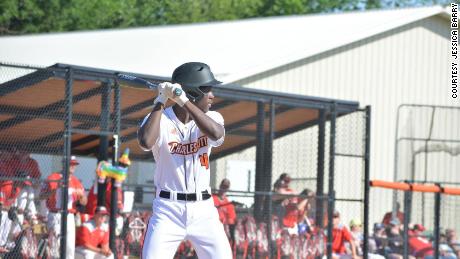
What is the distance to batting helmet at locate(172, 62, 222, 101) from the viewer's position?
745 centimetres

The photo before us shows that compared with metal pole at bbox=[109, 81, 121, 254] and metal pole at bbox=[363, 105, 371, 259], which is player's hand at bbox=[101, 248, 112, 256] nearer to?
metal pole at bbox=[109, 81, 121, 254]

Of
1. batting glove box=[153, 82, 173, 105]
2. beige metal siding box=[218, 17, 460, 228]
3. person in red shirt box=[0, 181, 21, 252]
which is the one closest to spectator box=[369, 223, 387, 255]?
beige metal siding box=[218, 17, 460, 228]

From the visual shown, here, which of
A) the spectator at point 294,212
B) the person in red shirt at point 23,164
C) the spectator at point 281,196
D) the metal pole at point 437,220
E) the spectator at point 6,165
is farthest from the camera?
the metal pole at point 437,220

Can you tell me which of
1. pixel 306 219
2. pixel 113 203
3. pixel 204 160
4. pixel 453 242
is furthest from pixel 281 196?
pixel 204 160

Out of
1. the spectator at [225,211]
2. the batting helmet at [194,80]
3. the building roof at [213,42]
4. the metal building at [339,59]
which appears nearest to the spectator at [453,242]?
the metal building at [339,59]

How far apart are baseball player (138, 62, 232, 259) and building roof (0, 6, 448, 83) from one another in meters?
12.8

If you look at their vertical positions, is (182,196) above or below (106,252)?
above

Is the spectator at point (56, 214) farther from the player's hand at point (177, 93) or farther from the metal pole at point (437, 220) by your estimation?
the metal pole at point (437, 220)

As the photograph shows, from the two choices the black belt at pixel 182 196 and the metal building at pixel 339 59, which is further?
the metal building at pixel 339 59

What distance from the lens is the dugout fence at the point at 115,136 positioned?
11500 millimetres

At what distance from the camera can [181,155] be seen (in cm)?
751

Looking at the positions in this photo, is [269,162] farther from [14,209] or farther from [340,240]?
[14,209]

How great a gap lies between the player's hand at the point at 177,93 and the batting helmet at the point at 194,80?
48cm

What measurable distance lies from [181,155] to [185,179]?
18 cm
